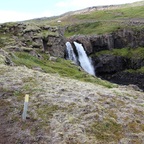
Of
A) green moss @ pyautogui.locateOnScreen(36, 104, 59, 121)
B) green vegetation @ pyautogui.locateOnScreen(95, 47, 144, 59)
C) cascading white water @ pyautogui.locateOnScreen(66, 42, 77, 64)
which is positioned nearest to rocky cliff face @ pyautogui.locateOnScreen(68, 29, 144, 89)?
green vegetation @ pyautogui.locateOnScreen(95, 47, 144, 59)

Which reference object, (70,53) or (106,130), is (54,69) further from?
(70,53)

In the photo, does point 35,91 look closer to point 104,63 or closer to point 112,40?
point 104,63

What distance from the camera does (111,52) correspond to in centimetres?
12056

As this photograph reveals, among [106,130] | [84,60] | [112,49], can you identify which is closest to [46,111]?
[106,130]

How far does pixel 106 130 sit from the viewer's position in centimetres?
1677

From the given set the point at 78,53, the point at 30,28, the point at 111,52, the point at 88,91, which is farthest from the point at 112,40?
the point at 88,91

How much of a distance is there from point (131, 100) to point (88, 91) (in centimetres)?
305

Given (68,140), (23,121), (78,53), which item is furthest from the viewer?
(78,53)

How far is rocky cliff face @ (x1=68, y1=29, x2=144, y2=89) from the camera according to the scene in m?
112

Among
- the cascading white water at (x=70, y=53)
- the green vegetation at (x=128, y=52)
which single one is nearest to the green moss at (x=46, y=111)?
the cascading white water at (x=70, y=53)

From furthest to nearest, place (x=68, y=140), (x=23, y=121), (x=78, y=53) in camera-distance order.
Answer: (x=78, y=53) < (x=23, y=121) < (x=68, y=140)

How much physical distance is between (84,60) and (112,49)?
18274mm

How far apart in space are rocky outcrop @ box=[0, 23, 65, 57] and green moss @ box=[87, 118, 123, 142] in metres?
61.7

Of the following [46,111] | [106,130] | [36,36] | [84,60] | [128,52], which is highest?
[46,111]
